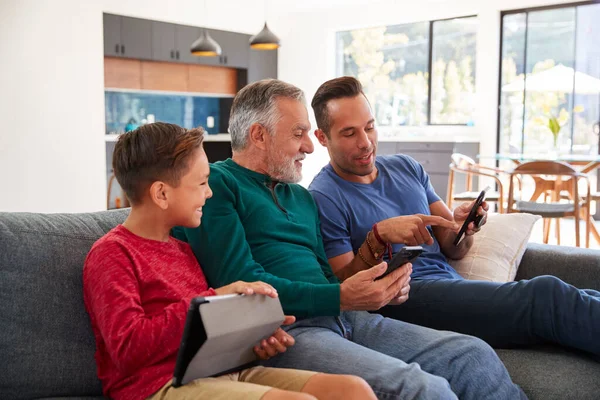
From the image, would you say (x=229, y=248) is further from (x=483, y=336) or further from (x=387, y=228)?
(x=483, y=336)

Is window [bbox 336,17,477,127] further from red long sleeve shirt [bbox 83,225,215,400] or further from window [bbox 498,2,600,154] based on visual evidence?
red long sleeve shirt [bbox 83,225,215,400]

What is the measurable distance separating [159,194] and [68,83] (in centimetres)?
619

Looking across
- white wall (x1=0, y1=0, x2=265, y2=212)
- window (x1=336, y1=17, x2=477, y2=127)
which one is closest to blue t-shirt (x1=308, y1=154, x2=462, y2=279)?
white wall (x1=0, y1=0, x2=265, y2=212)

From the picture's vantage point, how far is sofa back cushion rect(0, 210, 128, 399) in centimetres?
148

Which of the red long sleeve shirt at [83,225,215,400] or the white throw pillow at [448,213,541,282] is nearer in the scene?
the red long sleeve shirt at [83,225,215,400]

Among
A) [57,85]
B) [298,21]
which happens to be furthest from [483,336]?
[298,21]

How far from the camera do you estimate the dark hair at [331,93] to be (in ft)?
7.47

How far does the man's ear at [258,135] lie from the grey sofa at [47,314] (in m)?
0.49

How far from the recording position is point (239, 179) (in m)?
1.86

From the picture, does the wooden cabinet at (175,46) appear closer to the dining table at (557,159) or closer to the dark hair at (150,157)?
the dining table at (557,159)

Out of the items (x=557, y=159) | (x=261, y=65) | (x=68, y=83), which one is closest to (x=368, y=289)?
(x=557, y=159)

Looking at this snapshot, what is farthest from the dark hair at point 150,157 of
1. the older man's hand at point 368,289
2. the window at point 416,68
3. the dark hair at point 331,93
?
the window at point 416,68

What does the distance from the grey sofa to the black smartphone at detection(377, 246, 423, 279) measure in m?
0.50

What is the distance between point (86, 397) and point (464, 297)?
1081 millimetres
